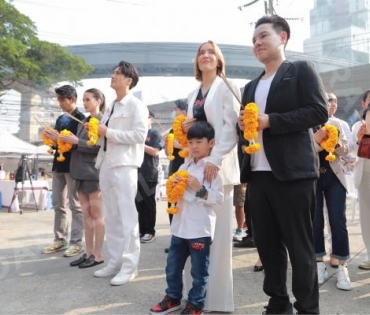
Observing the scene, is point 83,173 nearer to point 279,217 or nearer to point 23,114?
point 279,217

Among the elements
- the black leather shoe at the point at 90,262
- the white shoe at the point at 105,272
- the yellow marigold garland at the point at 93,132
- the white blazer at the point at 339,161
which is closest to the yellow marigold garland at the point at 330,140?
the white blazer at the point at 339,161

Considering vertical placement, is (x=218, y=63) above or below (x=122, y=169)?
above

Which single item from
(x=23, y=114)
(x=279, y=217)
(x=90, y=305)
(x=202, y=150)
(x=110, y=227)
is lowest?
(x=90, y=305)

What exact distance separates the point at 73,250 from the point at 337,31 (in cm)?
1831

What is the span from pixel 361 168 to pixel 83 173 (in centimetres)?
272

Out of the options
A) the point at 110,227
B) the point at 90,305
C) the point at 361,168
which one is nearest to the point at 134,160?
the point at 110,227

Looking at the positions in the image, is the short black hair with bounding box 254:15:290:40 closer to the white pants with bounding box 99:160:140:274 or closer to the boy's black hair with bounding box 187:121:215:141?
the boy's black hair with bounding box 187:121:215:141

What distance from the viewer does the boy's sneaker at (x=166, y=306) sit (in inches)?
95.6

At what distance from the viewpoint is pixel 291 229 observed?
2.06m

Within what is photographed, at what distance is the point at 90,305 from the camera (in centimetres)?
264

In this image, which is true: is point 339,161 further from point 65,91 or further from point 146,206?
point 65,91

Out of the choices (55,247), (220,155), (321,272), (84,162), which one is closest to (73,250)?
(55,247)

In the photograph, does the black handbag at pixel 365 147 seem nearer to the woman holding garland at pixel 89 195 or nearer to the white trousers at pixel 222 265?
the white trousers at pixel 222 265

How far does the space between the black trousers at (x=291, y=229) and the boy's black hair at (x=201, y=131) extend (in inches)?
19.4
